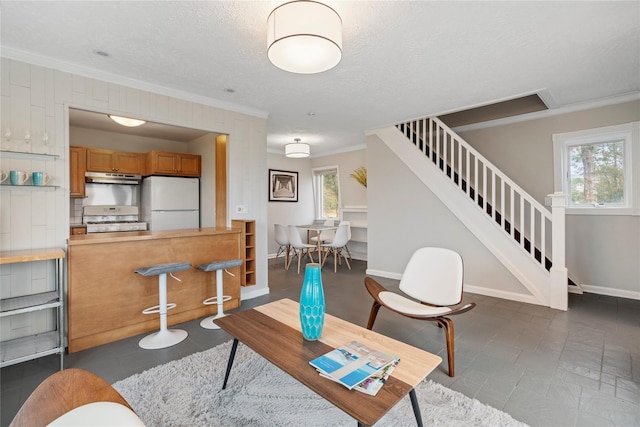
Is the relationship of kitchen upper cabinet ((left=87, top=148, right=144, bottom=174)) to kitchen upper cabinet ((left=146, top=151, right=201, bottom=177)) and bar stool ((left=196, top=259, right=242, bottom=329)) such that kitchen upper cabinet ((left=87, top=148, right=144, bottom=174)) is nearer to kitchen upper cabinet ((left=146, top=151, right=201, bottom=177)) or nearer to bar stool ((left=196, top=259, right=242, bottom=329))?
kitchen upper cabinet ((left=146, top=151, right=201, bottom=177))

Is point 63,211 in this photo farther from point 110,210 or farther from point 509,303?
point 509,303

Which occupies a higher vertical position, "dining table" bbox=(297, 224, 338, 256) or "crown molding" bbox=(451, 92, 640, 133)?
"crown molding" bbox=(451, 92, 640, 133)

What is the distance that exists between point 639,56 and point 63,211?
533cm

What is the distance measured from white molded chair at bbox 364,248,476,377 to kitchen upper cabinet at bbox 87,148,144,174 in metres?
4.49

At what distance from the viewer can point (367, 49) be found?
2.46 m

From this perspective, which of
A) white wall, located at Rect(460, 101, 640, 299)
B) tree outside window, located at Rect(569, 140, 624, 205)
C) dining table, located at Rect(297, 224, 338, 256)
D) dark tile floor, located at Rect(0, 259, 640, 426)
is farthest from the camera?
dining table, located at Rect(297, 224, 338, 256)

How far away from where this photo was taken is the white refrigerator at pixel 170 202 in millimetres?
4910

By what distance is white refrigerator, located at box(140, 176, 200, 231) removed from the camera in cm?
491

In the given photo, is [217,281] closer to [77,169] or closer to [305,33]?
[305,33]

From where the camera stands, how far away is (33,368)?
2240mm

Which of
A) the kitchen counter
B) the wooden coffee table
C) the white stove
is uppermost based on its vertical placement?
the white stove

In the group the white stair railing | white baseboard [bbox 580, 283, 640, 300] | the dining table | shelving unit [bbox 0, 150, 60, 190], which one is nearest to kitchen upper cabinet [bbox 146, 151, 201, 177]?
the dining table

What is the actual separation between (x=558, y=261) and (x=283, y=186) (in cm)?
530

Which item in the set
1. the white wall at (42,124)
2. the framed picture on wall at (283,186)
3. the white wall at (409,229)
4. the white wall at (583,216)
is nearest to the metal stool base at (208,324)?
the white wall at (42,124)
